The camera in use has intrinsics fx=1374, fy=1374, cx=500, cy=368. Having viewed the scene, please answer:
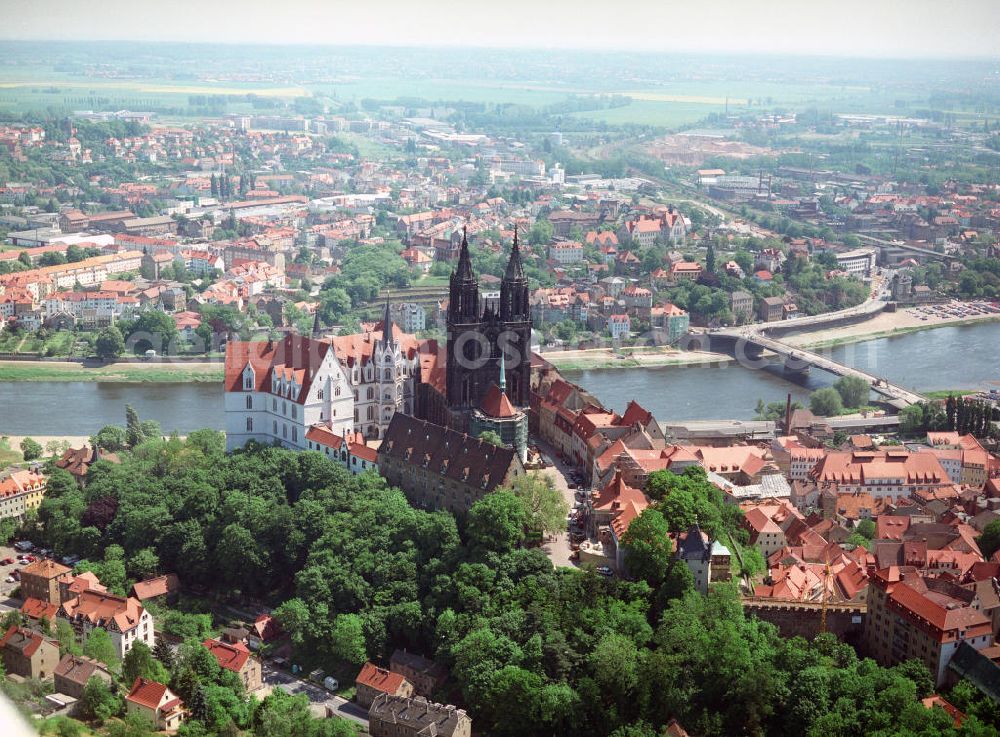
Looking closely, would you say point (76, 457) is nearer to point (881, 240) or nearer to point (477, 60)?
point (881, 240)

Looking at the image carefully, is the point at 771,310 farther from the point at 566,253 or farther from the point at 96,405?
the point at 96,405

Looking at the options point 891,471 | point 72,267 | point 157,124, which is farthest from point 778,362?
point 157,124

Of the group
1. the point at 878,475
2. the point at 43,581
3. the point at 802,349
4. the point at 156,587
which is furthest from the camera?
the point at 802,349

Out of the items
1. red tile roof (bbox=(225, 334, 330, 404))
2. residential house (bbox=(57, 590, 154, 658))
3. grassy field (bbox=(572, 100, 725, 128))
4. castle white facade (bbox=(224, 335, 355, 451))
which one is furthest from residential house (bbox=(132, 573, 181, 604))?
grassy field (bbox=(572, 100, 725, 128))

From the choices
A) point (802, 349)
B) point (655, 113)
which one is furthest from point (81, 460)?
point (655, 113)

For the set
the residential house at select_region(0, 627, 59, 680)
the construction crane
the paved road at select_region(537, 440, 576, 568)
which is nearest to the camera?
the residential house at select_region(0, 627, 59, 680)

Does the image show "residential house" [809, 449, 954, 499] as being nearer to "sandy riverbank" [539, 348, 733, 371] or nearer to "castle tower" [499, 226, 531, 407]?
"castle tower" [499, 226, 531, 407]

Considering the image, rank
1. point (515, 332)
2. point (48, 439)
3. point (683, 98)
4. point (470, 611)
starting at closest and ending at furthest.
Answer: point (470, 611), point (515, 332), point (48, 439), point (683, 98)
